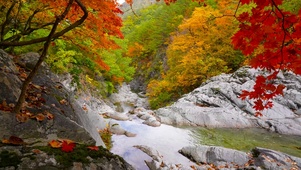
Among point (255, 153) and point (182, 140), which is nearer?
point (255, 153)

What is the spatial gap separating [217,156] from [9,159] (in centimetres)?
649

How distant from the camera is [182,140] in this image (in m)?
9.41

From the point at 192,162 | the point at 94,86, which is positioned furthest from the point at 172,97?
the point at 192,162

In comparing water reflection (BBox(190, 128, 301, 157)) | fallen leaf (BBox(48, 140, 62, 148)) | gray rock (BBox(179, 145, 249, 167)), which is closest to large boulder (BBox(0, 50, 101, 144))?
fallen leaf (BBox(48, 140, 62, 148))

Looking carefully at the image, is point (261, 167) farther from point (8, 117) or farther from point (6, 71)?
point (6, 71)

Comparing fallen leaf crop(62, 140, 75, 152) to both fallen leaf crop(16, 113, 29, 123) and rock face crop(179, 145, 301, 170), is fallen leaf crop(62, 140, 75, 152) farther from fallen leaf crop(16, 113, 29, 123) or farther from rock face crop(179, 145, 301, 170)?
Answer: rock face crop(179, 145, 301, 170)

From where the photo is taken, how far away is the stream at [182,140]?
293 inches

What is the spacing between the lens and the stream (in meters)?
7.43

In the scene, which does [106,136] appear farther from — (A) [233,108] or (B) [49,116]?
(A) [233,108]

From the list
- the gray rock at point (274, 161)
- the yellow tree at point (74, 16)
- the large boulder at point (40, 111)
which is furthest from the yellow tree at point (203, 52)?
the large boulder at point (40, 111)

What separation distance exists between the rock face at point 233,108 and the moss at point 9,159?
1042cm

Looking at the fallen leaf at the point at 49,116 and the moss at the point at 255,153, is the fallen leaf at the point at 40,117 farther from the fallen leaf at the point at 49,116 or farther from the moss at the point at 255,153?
the moss at the point at 255,153

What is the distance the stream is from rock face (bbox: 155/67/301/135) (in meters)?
0.77

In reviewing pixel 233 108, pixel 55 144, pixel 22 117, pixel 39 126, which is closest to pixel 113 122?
pixel 39 126
